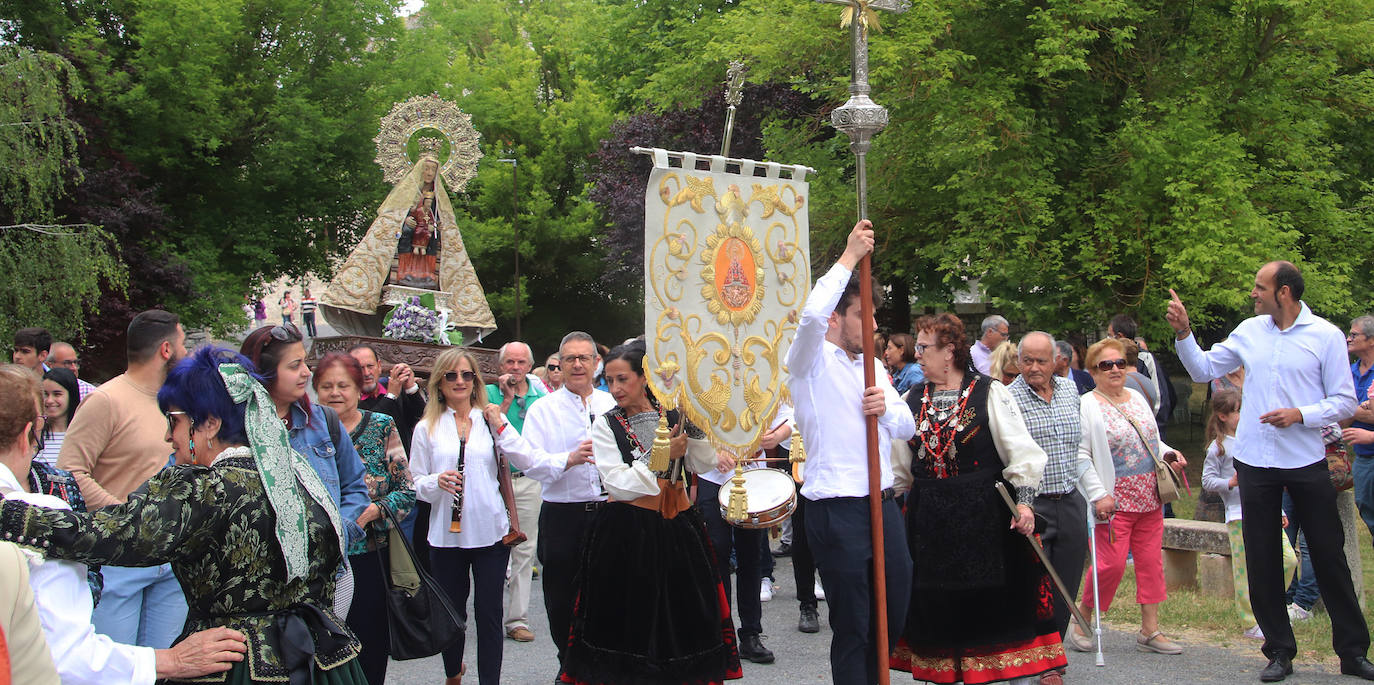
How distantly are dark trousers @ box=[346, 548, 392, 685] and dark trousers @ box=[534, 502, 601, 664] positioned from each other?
1050 millimetres

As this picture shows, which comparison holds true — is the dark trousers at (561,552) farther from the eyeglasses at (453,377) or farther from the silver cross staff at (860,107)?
the silver cross staff at (860,107)

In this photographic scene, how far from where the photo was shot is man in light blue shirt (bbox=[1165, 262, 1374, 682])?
615 cm

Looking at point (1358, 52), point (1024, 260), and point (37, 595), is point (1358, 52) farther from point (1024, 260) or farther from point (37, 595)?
point (37, 595)

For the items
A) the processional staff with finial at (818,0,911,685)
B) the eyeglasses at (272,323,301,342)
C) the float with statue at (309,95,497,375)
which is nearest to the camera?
the eyeglasses at (272,323,301,342)

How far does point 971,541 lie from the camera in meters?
5.29

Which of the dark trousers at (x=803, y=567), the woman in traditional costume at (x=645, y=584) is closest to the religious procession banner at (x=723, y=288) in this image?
the woman in traditional costume at (x=645, y=584)

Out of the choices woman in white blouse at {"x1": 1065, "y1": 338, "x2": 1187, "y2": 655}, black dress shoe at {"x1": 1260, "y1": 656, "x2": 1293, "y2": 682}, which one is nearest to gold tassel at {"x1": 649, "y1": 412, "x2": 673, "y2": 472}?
woman in white blouse at {"x1": 1065, "y1": 338, "x2": 1187, "y2": 655}

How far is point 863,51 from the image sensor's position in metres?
5.29

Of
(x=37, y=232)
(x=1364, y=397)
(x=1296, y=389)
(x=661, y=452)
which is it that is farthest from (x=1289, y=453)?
(x=37, y=232)

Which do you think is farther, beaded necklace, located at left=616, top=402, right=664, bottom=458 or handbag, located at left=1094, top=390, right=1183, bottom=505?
handbag, located at left=1094, top=390, right=1183, bottom=505

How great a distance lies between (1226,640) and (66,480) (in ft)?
21.2

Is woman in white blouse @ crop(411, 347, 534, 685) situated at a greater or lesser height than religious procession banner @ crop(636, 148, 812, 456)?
lesser

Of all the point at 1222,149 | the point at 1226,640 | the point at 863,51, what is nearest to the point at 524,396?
the point at 863,51

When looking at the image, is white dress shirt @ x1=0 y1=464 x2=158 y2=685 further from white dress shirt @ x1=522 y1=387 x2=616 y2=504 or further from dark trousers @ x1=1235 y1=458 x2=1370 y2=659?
dark trousers @ x1=1235 y1=458 x2=1370 y2=659
